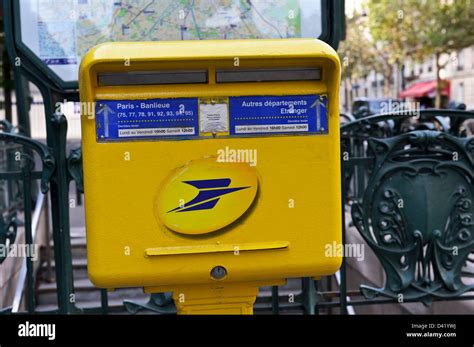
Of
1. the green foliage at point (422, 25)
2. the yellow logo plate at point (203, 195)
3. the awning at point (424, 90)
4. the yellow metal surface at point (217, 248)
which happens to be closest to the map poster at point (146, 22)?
the yellow logo plate at point (203, 195)

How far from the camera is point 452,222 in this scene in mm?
4336

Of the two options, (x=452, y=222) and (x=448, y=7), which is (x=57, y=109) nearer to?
(x=452, y=222)

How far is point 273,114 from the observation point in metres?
2.83

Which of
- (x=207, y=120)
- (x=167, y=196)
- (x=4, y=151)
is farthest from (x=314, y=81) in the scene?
(x=4, y=151)

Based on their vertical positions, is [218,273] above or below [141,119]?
below

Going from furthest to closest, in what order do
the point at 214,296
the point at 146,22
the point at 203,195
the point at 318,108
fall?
the point at 146,22, the point at 214,296, the point at 318,108, the point at 203,195

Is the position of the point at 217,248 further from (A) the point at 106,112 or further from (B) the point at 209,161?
(A) the point at 106,112

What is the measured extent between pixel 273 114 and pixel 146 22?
4.95 ft

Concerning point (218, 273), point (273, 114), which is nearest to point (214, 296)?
point (218, 273)

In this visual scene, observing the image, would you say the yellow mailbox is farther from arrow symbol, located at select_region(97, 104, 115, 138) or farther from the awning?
the awning

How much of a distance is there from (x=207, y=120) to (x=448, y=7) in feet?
97.2

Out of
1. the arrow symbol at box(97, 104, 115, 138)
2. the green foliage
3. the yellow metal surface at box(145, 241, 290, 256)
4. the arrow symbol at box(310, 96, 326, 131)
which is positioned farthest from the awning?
the arrow symbol at box(97, 104, 115, 138)

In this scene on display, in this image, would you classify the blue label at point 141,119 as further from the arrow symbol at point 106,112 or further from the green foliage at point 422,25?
the green foliage at point 422,25
